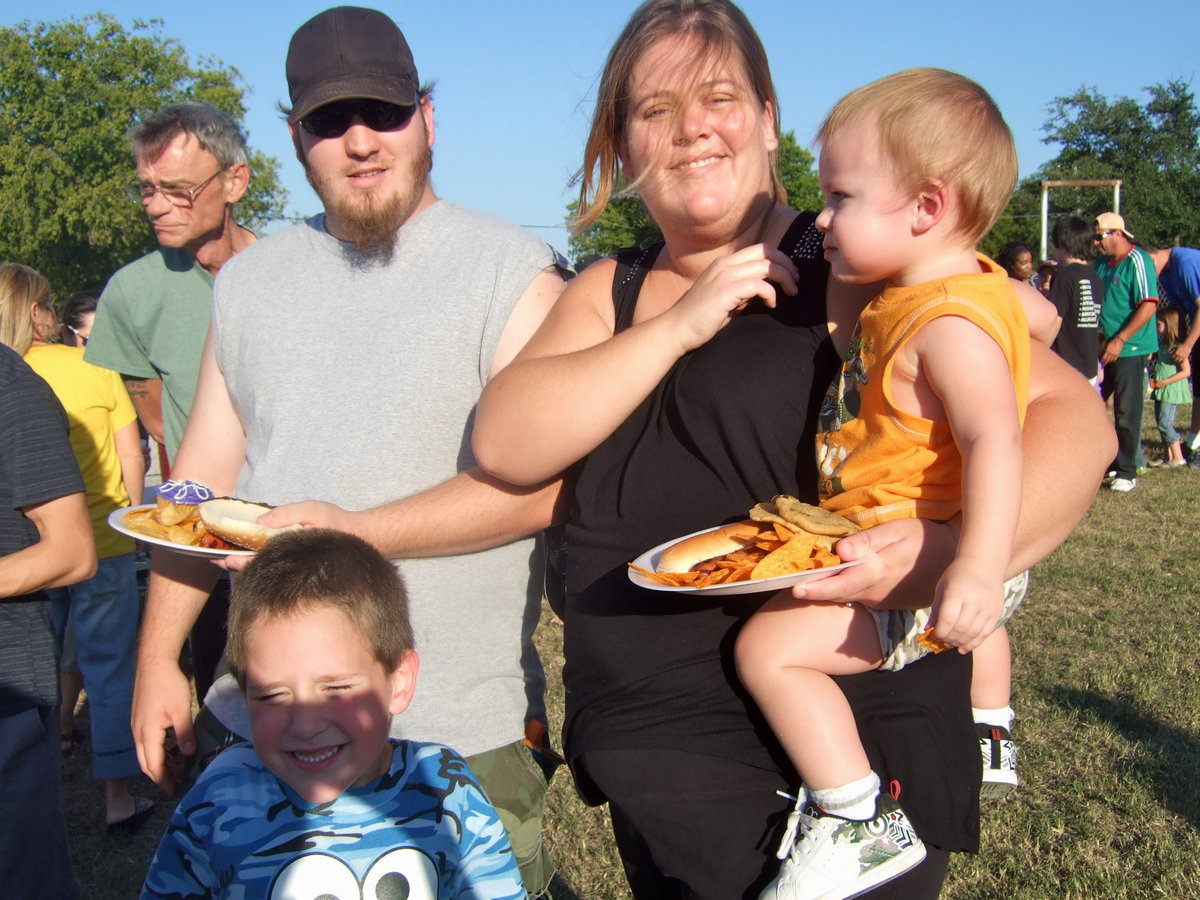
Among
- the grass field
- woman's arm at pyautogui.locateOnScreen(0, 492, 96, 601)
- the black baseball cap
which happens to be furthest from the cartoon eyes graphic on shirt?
the grass field

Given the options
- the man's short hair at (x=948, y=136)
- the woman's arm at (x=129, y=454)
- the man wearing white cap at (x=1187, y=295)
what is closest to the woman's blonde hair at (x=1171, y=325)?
the man wearing white cap at (x=1187, y=295)

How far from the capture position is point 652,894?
205 cm

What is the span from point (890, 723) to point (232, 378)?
1.81 metres

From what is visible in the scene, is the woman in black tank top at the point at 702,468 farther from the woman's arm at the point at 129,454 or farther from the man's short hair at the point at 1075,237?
the man's short hair at the point at 1075,237

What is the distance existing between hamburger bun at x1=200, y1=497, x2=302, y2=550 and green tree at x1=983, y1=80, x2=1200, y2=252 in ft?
131

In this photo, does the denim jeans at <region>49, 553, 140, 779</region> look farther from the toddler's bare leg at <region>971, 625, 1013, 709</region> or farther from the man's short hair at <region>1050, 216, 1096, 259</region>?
the man's short hair at <region>1050, 216, 1096, 259</region>

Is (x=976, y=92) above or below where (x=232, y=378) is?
above

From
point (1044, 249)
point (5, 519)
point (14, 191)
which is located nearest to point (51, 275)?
point (14, 191)

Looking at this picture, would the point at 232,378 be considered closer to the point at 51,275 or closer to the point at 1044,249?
the point at 1044,249

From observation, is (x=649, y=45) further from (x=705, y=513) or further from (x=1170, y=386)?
(x=1170, y=386)

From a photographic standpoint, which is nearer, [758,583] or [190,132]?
[758,583]

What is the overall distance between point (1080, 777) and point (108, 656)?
4.67 metres

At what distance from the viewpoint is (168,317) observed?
4.57m

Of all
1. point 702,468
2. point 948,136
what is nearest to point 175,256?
point 702,468
